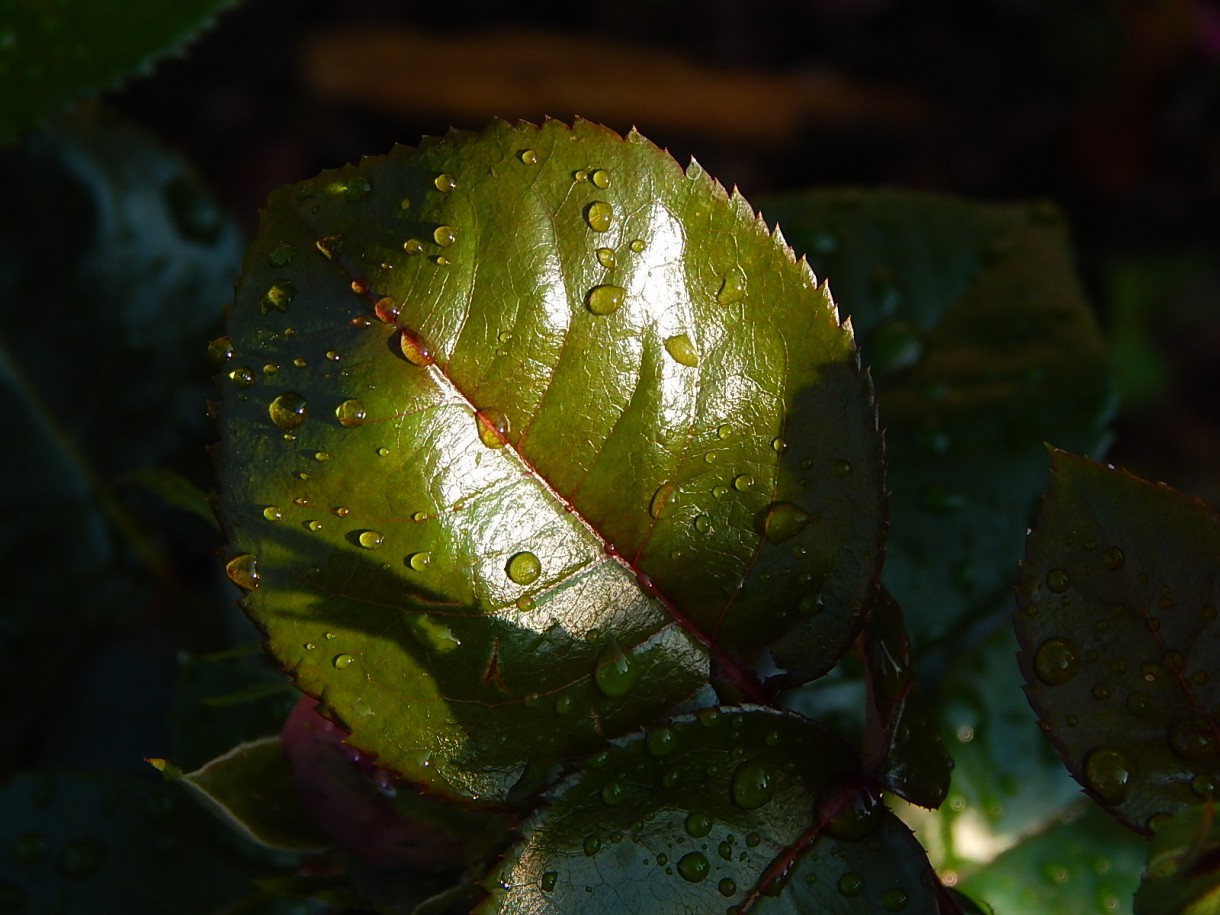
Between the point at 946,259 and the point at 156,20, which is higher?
the point at 156,20

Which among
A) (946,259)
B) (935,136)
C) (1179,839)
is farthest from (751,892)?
(935,136)

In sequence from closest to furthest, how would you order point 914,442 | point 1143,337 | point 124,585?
point 914,442, point 124,585, point 1143,337

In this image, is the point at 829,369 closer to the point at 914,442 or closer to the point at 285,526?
the point at 285,526

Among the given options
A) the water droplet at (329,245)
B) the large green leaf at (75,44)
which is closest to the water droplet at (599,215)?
the water droplet at (329,245)

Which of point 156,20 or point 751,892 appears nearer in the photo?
point 751,892

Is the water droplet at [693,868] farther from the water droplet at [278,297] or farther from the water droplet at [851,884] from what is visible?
the water droplet at [278,297]

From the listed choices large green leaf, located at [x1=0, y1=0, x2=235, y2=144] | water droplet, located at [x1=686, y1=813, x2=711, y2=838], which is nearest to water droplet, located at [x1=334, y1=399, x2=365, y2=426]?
water droplet, located at [x1=686, y1=813, x2=711, y2=838]
